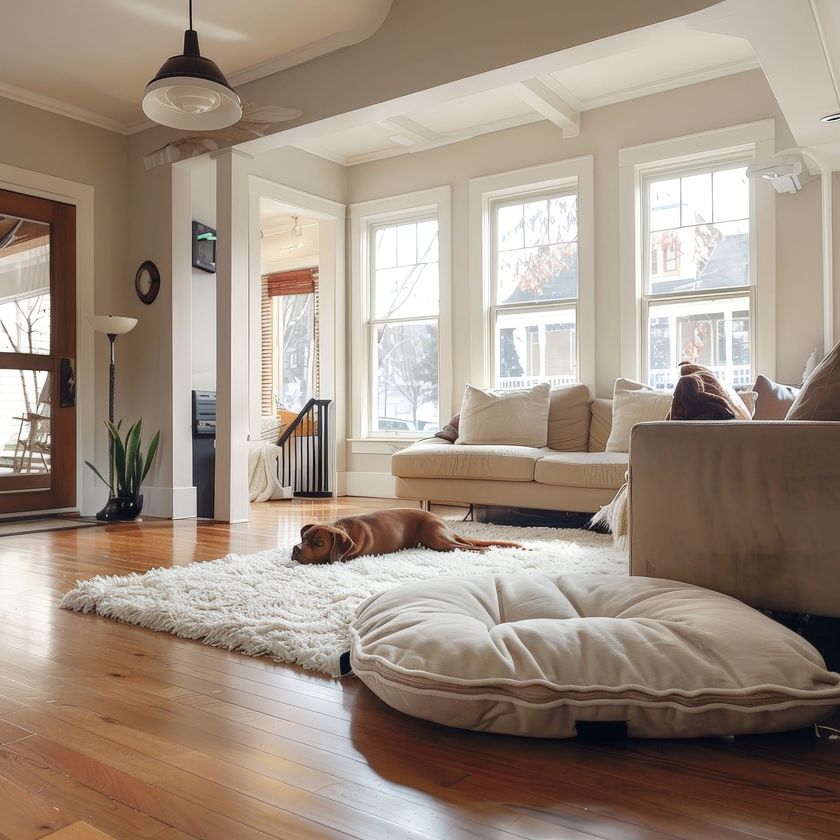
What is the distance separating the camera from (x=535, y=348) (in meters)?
5.81

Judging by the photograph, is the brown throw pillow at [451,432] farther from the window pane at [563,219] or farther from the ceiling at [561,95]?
the ceiling at [561,95]

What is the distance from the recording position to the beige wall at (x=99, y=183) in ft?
17.0

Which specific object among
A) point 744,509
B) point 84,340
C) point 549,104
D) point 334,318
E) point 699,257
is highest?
point 549,104

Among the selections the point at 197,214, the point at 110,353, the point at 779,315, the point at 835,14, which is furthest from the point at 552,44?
the point at 110,353

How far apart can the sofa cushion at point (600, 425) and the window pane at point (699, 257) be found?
3.01 feet

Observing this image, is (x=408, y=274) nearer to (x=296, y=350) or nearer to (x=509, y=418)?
(x=509, y=418)

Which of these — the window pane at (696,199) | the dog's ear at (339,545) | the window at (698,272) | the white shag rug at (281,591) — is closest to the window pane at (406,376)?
the window at (698,272)

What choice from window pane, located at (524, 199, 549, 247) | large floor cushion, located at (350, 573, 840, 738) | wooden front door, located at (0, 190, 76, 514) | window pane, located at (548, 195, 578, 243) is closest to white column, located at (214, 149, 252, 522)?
wooden front door, located at (0, 190, 76, 514)

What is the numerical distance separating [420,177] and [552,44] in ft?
8.95

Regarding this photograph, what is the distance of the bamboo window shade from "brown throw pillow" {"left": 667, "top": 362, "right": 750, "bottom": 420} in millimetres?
5969

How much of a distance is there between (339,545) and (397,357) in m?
3.60

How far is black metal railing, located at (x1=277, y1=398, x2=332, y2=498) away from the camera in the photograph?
6613mm

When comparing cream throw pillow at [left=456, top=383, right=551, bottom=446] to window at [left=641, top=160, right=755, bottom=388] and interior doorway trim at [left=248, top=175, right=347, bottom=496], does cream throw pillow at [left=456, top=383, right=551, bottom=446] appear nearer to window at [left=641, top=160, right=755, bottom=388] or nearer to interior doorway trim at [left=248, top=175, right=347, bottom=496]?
window at [left=641, top=160, right=755, bottom=388]

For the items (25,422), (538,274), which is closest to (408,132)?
(538,274)
